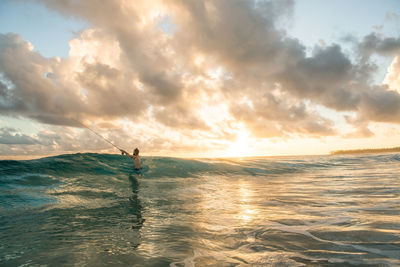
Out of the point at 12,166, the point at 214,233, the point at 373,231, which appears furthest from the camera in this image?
the point at 12,166

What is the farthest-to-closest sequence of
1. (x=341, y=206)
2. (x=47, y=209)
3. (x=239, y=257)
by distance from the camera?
(x=47, y=209) → (x=341, y=206) → (x=239, y=257)

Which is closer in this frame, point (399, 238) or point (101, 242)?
point (399, 238)

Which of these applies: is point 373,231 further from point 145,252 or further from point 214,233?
point 145,252

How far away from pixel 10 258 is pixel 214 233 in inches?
118

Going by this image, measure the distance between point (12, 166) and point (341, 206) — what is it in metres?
17.0

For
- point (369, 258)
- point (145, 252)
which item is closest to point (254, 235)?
point (369, 258)

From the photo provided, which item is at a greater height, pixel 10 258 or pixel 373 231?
pixel 373 231

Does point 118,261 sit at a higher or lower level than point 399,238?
lower

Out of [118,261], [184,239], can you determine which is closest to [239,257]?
[184,239]

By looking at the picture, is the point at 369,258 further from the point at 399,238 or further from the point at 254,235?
the point at 254,235

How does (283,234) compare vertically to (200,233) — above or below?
above

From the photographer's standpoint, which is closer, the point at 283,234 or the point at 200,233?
the point at 283,234

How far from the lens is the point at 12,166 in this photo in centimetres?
1316

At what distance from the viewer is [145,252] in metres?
3.00
